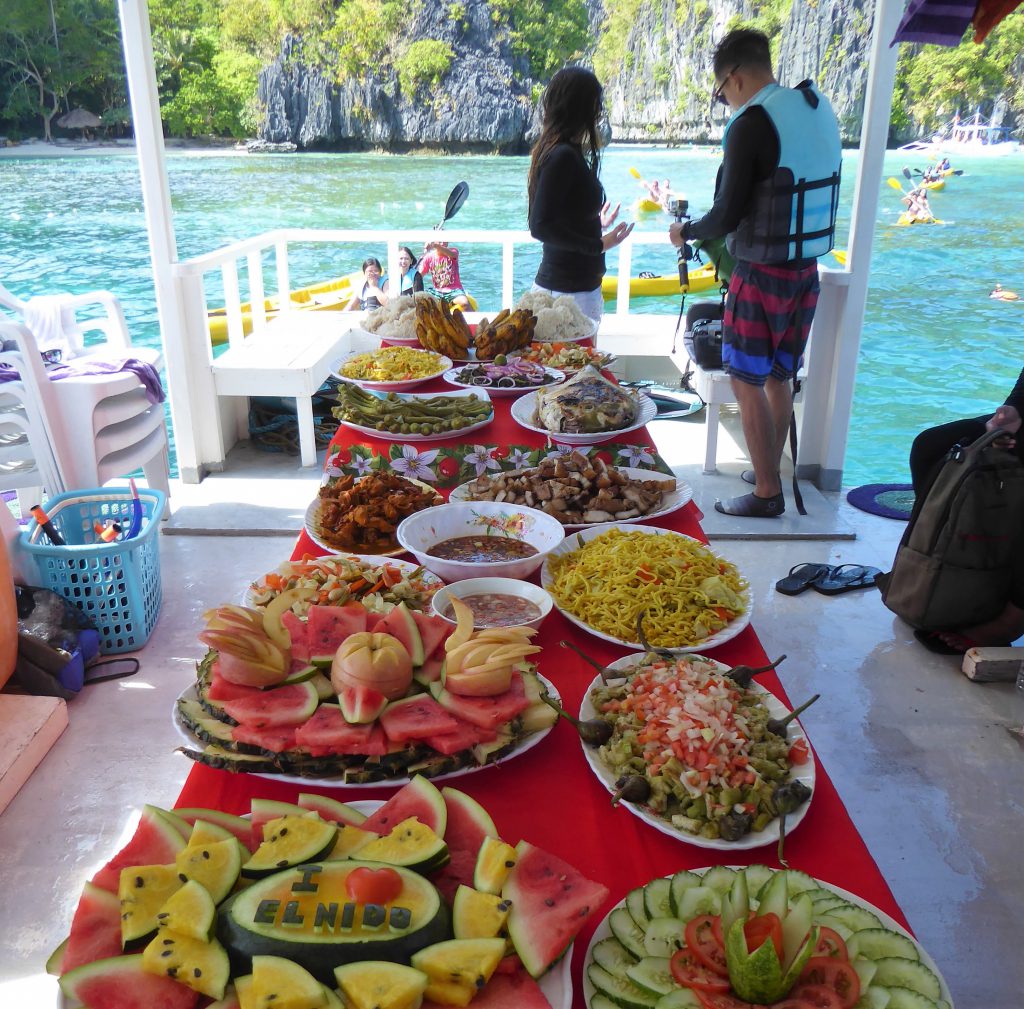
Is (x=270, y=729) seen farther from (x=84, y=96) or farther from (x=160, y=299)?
(x=84, y=96)

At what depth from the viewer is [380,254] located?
Answer: 31.4 meters

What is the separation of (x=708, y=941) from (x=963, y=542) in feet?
8.35

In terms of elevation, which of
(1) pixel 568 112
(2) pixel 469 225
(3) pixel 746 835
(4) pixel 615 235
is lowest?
(2) pixel 469 225

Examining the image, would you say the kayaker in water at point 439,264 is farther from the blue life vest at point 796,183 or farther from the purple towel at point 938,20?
the purple towel at point 938,20

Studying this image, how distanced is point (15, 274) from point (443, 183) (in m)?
11.6

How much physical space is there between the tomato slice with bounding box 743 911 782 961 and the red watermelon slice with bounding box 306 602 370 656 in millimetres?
706

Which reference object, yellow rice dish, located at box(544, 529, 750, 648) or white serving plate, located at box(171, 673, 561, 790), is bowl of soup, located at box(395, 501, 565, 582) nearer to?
yellow rice dish, located at box(544, 529, 750, 648)

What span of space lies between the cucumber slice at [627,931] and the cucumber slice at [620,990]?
3 centimetres

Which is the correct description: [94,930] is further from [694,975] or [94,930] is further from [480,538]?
[480,538]

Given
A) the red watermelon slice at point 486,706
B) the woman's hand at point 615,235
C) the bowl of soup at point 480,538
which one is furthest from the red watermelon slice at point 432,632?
the woman's hand at point 615,235

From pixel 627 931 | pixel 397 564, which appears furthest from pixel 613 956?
pixel 397 564

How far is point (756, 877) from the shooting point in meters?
0.96

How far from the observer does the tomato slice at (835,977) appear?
804mm

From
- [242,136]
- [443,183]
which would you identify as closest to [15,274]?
[242,136]
